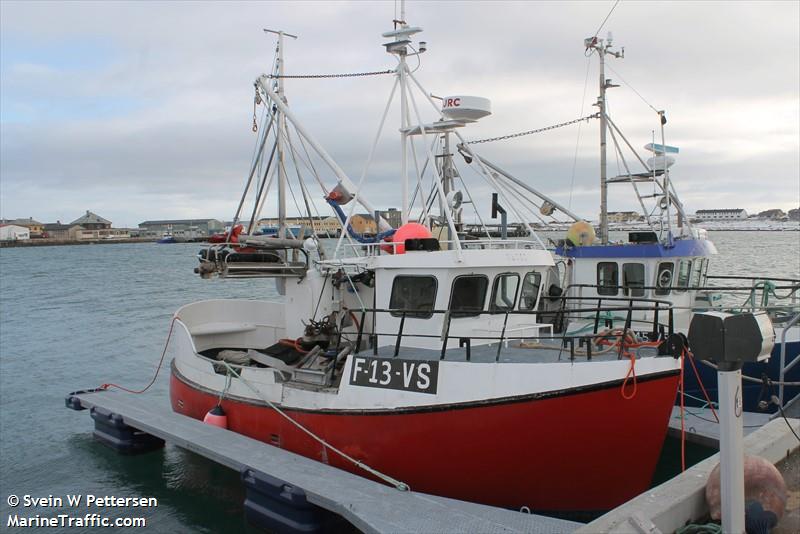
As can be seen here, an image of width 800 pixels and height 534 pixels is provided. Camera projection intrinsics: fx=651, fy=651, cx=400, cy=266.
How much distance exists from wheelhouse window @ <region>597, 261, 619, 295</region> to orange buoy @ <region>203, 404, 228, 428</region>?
8.09 metres

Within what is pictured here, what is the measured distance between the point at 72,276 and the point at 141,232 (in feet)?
413

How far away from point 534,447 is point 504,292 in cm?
257

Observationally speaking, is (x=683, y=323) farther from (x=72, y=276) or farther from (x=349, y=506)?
(x=72, y=276)

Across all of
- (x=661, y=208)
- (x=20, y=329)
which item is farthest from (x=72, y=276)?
(x=661, y=208)

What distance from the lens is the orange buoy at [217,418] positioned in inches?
401

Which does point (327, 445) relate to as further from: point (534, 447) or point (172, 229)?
point (172, 229)

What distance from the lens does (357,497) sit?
7285mm

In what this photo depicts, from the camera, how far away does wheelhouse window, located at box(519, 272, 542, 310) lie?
30.8ft

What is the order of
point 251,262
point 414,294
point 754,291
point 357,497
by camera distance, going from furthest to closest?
point 754,291
point 251,262
point 414,294
point 357,497

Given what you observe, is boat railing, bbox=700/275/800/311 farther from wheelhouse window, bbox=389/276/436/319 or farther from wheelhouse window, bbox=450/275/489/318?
wheelhouse window, bbox=389/276/436/319

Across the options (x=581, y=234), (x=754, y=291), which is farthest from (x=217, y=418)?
(x=754, y=291)

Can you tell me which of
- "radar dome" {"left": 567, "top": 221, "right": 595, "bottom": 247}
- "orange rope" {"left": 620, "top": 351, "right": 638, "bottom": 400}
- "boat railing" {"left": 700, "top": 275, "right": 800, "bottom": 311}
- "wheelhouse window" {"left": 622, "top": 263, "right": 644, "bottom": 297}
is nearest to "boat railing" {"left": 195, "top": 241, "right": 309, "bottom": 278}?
"radar dome" {"left": 567, "top": 221, "right": 595, "bottom": 247}

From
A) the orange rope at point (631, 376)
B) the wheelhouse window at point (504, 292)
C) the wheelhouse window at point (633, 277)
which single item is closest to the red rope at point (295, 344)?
the wheelhouse window at point (504, 292)

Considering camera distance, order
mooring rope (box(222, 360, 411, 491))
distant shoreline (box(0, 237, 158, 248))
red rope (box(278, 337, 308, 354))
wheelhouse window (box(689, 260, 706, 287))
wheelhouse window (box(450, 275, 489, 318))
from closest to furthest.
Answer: mooring rope (box(222, 360, 411, 491))
wheelhouse window (box(450, 275, 489, 318))
red rope (box(278, 337, 308, 354))
wheelhouse window (box(689, 260, 706, 287))
distant shoreline (box(0, 237, 158, 248))
